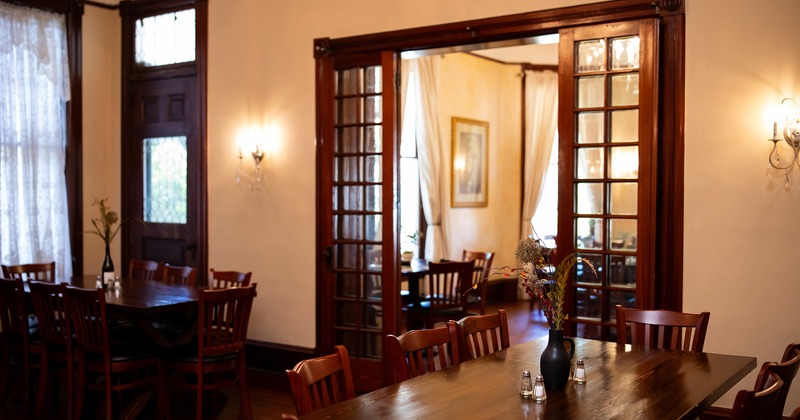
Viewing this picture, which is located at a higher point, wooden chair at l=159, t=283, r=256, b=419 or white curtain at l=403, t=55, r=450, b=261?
white curtain at l=403, t=55, r=450, b=261

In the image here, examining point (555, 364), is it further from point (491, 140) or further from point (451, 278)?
point (491, 140)

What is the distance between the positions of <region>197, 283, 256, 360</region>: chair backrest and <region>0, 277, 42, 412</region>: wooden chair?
4.57 ft

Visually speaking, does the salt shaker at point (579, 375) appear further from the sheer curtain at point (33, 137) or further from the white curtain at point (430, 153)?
the white curtain at point (430, 153)

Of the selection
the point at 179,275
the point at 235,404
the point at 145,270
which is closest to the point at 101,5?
the point at 145,270

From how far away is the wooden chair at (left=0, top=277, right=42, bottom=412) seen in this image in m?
5.54

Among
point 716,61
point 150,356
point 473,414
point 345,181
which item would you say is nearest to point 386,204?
point 345,181

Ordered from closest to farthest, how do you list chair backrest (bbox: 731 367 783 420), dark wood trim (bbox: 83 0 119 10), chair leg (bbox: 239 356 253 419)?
1. chair backrest (bbox: 731 367 783 420)
2. chair leg (bbox: 239 356 253 419)
3. dark wood trim (bbox: 83 0 119 10)

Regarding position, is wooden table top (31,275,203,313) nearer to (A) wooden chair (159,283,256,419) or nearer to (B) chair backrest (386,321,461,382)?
(A) wooden chair (159,283,256,419)

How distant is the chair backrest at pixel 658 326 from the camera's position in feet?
13.0

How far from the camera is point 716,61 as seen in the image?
4809 mm

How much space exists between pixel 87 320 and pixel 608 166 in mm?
3597

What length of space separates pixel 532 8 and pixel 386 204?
1860mm

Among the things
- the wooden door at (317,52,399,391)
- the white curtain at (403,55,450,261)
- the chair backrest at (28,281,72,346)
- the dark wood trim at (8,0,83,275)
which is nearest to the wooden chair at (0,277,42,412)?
the chair backrest at (28,281,72,346)

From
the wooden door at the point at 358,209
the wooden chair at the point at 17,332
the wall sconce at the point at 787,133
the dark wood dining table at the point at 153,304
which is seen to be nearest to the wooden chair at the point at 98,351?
the dark wood dining table at the point at 153,304
